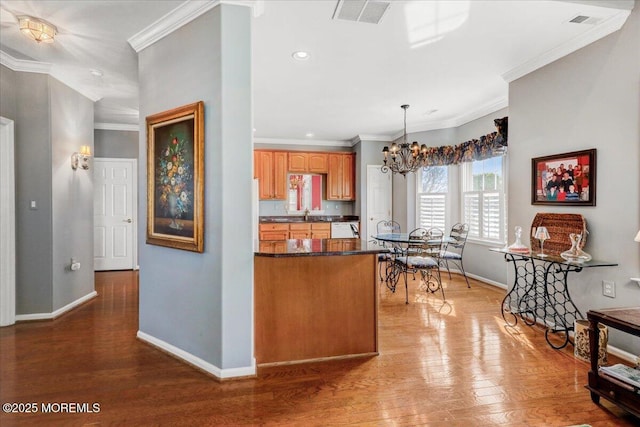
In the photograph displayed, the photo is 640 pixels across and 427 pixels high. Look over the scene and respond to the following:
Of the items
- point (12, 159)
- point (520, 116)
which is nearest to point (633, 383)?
point (520, 116)

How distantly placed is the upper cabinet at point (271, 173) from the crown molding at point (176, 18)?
412 cm

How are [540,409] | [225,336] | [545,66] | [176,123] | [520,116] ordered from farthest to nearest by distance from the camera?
[520,116], [545,66], [176,123], [225,336], [540,409]

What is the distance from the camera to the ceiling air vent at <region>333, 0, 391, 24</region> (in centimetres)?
256

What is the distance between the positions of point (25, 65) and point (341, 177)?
5381 mm

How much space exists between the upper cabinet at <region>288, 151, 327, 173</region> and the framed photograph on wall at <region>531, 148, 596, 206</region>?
451 cm

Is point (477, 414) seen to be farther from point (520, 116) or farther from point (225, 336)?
point (520, 116)

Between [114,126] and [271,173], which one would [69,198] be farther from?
[271,173]

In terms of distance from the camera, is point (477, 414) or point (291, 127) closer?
point (477, 414)

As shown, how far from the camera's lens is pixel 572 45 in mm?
3170

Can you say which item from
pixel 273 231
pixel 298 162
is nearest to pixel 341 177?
pixel 298 162

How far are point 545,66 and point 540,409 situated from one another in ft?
10.2

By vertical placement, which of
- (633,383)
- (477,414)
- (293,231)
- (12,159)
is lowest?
(477,414)

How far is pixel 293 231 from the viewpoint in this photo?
285 inches

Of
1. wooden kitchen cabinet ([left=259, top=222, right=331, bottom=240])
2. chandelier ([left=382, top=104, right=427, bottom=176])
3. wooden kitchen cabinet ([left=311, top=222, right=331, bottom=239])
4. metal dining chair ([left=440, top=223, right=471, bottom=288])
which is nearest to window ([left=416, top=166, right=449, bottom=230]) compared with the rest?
metal dining chair ([left=440, top=223, right=471, bottom=288])
